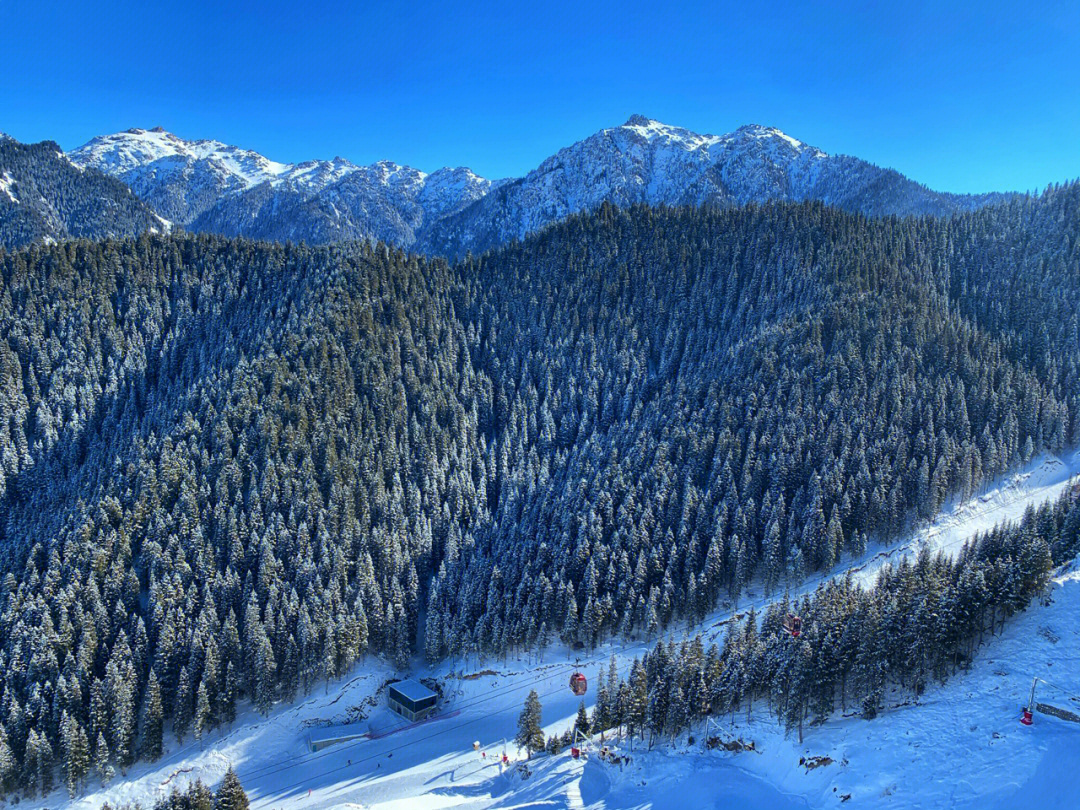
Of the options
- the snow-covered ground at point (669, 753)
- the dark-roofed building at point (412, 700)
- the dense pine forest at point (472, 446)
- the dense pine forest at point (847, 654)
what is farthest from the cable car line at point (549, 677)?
the dense pine forest at point (847, 654)

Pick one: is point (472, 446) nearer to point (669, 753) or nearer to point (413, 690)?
point (413, 690)

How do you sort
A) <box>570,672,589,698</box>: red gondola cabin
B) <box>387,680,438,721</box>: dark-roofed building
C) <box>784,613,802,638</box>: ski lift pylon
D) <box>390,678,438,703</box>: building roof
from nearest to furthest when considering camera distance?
<box>784,613,802,638</box>: ski lift pylon → <box>570,672,589,698</box>: red gondola cabin → <box>387,680,438,721</box>: dark-roofed building → <box>390,678,438,703</box>: building roof

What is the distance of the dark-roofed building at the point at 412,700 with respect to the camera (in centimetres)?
8775

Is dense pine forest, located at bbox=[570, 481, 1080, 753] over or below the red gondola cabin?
over

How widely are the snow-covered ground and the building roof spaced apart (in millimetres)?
3226

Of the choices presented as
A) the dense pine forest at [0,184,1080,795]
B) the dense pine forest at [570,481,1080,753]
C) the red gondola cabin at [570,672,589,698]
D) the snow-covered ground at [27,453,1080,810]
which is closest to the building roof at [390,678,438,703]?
the snow-covered ground at [27,453,1080,810]

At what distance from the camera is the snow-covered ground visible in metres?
51.4

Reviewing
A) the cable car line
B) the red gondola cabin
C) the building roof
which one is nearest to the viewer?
the cable car line

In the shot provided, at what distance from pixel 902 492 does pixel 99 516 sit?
130 m

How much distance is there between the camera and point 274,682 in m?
Answer: 90.2

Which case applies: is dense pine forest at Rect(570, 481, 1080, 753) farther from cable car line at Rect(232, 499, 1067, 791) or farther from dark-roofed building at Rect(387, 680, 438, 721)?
dark-roofed building at Rect(387, 680, 438, 721)

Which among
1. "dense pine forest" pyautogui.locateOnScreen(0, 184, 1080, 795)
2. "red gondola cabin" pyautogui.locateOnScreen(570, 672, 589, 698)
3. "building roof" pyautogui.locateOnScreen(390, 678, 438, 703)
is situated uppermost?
"dense pine forest" pyautogui.locateOnScreen(0, 184, 1080, 795)

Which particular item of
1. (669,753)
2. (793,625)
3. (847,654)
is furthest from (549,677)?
(847,654)

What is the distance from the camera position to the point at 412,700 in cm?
8738
